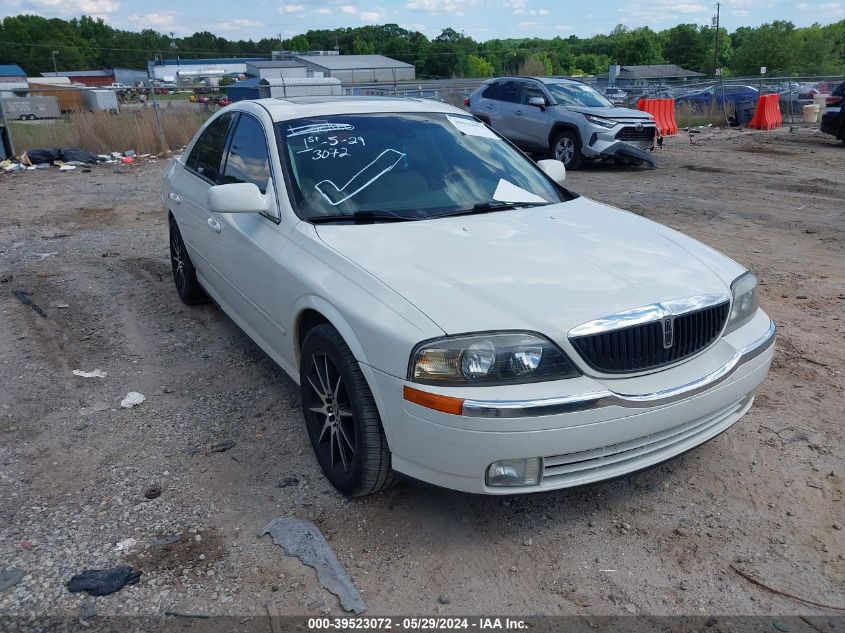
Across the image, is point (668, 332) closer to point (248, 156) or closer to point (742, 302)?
point (742, 302)

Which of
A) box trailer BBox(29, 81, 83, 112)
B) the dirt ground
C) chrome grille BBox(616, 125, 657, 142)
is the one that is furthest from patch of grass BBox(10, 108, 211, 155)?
the dirt ground

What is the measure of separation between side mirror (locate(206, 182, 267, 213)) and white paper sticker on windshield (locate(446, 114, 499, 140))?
1498mm

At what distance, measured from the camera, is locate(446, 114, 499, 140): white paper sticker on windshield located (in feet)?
15.1

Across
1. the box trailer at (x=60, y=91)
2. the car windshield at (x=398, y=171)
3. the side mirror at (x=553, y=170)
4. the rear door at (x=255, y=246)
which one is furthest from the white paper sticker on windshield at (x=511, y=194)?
the box trailer at (x=60, y=91)

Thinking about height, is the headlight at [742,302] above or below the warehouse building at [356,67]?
below

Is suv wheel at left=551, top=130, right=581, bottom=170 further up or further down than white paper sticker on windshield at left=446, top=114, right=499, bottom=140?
further down

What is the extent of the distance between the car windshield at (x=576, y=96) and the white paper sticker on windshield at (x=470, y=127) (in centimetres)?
Result: 1027

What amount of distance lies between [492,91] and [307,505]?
1391 centimetres

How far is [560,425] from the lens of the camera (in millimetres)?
2645

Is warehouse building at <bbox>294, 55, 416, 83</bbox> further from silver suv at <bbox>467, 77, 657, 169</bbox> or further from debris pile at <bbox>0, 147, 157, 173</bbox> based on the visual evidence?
silver suv at <bbox>467, 77, 657, 169</bbox>

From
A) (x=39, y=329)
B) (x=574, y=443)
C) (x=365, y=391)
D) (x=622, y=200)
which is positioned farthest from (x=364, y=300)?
(x=622, y=200)

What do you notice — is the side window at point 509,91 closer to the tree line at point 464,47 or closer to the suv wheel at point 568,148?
the suv wheel at point 568,148

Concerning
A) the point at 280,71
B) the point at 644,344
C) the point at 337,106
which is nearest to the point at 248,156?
the point at 337,106

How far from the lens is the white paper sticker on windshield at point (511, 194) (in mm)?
4098
